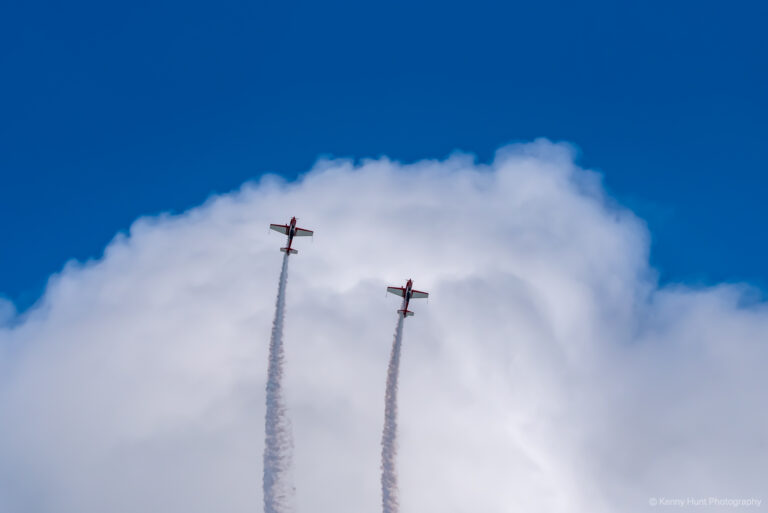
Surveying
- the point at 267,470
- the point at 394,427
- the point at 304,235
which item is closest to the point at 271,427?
the point at 267,470

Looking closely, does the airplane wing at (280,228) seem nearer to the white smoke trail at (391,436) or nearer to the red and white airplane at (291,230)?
the red and white airplane at (291,230)

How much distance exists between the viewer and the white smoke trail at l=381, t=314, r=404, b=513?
439 ft

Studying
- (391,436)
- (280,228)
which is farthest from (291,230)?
(391,436)

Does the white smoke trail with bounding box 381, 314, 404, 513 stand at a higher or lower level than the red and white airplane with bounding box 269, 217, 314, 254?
lower

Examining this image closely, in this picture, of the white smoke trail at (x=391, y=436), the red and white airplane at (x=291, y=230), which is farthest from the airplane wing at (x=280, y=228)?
the white smoke trail at (x=391, y=436)

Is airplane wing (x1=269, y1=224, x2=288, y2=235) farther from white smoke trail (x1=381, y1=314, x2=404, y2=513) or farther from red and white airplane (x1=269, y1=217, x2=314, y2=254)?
white smoke trail (x1=381, y1=314, x2=404, y2=513)

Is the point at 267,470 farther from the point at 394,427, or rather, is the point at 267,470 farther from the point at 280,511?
the point at 394,427

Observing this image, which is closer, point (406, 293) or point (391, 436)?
point (391, 436)

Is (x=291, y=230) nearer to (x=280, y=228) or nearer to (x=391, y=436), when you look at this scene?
(x=280, y=228)

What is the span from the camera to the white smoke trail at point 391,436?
133750 mm

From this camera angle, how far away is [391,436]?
139 metres

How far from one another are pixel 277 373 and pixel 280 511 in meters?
19.6

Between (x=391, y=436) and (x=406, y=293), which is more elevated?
(x=406, y=293)

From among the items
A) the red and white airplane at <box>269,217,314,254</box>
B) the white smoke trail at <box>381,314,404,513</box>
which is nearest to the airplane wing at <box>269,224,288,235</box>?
the red and white airplane at <box>269,217,314,254</box>
